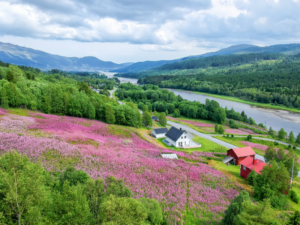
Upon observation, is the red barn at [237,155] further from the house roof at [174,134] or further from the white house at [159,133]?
the white house at [159,133]

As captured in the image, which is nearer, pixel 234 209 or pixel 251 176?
pixel 234 209

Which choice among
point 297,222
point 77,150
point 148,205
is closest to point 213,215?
point 297,222

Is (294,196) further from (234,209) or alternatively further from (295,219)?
(234,209)

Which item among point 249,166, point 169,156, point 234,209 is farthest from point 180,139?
point 234,209

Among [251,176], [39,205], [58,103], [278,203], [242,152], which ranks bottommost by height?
[278,203]

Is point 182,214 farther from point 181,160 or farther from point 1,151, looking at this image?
point 1,151

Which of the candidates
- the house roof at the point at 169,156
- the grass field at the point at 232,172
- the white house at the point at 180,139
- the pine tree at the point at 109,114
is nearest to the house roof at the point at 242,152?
the grass field at the point at 232,172

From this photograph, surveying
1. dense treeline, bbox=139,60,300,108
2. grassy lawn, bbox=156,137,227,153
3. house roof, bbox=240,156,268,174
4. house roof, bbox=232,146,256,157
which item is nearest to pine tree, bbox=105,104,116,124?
grassy lawn, bbox=156,137,227,153

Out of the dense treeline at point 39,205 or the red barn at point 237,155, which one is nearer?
the dense treeline at point 39,205
